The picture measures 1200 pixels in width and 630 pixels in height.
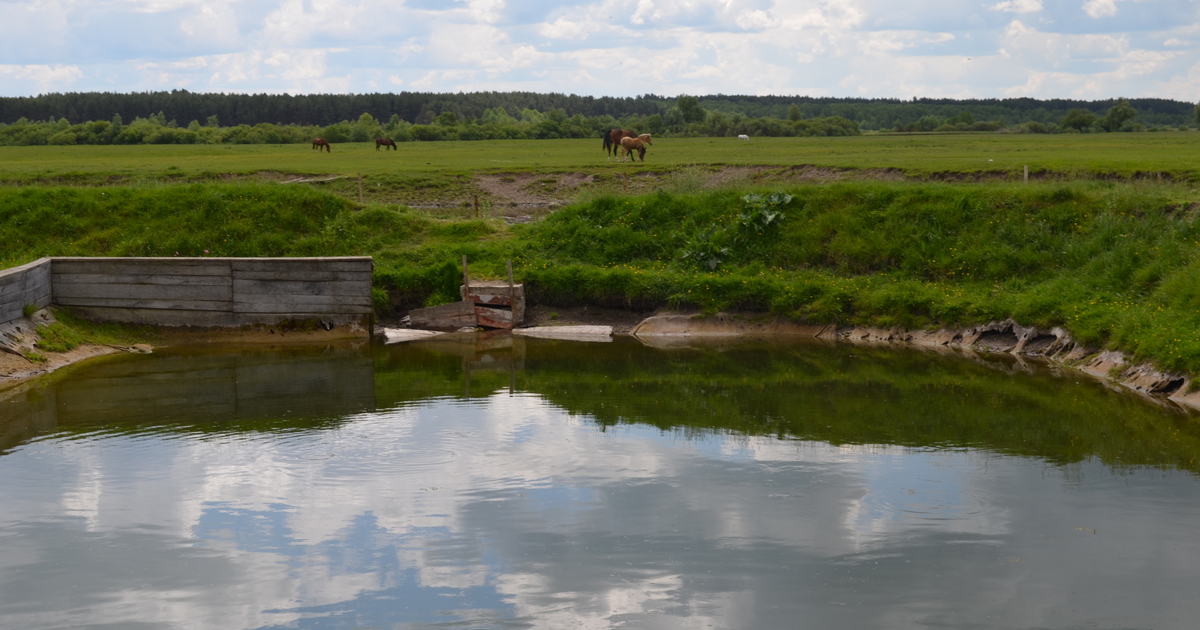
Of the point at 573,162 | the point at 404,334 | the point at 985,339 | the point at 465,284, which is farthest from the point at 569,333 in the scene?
the point at 573,162

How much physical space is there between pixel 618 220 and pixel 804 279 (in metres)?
5.42

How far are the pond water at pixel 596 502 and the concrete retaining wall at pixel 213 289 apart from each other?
3.89 meters

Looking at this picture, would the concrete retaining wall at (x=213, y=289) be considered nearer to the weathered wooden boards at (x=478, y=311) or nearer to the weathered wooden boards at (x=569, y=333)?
the weathered wooden boards at (x=478, y=311)

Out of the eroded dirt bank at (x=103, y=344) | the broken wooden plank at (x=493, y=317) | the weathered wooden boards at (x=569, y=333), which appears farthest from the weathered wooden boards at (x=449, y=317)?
the eroded dirt bank at (x=103, y=344)

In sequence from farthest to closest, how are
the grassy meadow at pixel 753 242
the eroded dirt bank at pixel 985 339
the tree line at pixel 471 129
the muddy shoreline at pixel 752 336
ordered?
the tree line at pixel 471 129 < the grassy meadow at pixel 753 242 < the muddy shoreline at pixel 752 336 < the eroded dirt bank at pixel 985 339

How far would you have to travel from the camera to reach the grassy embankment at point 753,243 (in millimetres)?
21531

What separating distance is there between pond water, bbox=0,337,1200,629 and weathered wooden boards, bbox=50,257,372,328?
3.90 meters

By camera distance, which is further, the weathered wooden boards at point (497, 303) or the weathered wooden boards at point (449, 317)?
the weathered wooden boards at point (497, 303)

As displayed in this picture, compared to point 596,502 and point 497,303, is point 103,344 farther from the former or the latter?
point 596,502

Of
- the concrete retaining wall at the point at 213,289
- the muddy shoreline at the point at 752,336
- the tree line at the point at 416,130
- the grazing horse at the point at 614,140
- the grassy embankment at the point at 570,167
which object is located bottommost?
the muddy shoreline at the point at 752,336

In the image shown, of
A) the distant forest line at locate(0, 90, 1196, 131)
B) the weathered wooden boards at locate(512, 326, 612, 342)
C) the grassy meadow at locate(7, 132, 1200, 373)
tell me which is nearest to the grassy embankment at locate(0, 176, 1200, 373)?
the grassy meadow at locate(7, 132, 1200, 373)

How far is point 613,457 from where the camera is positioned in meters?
13.3

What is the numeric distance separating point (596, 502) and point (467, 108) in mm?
157835

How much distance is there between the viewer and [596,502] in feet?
37.6
